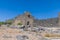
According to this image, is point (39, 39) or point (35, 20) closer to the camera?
point (39, 39)

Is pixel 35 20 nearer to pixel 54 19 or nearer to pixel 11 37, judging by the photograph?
pixel 54 19

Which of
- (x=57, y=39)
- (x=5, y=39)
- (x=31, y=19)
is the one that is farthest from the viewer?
(x=31, y=19)

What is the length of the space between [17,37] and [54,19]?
3713 centimetres

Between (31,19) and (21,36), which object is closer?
(21,36)

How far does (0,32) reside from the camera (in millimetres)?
15969

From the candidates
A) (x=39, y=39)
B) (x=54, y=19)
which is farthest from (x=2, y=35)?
(x=54, y=19)

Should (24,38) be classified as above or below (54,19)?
below

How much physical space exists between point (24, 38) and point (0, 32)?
233 centimetres

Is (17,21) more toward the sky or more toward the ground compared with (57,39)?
more toward the sky

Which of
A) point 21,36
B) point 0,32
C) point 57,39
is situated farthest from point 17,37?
point 57,39

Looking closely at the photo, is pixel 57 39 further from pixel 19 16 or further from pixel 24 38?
pixel 19 16

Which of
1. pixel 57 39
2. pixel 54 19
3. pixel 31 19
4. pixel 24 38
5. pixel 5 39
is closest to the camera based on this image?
pixel 5 39

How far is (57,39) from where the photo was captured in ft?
59.6

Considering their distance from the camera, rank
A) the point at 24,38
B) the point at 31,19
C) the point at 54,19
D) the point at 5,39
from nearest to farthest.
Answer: the point at 5,39
the point at 24,38
the point at 31,19
the point at 54,19
